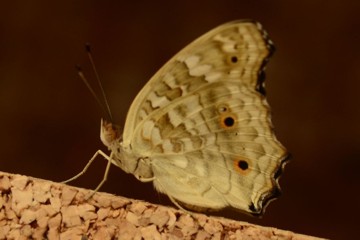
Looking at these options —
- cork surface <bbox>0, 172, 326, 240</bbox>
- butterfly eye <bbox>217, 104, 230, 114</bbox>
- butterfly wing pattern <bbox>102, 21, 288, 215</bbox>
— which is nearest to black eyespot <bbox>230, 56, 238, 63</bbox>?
butterfly wing pattern <bbox>102, 21, 288, 215</bbox>

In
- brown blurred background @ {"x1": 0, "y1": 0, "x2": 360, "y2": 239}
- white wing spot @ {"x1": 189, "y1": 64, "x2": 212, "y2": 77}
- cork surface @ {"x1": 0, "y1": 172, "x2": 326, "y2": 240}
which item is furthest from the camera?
brown blurred background @ {"x1": 0, "y1": 0, "x2": 360, "y2": 239}

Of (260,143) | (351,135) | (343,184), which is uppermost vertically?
(260,143)

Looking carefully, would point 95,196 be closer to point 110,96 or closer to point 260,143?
point 260,143

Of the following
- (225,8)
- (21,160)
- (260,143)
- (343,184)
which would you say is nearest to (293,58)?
(225,8)

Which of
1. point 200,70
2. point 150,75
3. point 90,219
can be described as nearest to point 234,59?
A: point 200,70

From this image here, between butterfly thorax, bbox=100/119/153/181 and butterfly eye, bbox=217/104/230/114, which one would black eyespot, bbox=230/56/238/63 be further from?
butterfly thorax, bbox=100/119/153/181

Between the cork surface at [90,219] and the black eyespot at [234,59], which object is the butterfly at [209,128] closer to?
the black eyespot at [234,59]

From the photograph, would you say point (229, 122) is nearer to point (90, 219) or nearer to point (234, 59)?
point (234, 59)

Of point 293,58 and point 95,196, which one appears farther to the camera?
point 293,58
